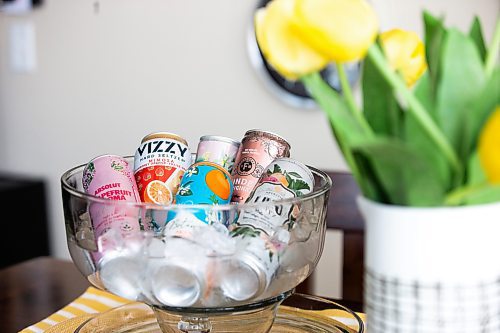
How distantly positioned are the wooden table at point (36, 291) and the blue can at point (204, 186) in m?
0.35

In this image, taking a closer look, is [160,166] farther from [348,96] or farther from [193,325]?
[348,96]

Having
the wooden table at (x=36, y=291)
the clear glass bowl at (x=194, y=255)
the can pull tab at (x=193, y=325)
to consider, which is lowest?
the wooden table at (x=36, y=291)

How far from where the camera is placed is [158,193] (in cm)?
68

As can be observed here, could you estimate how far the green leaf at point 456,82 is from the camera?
0.42 metres

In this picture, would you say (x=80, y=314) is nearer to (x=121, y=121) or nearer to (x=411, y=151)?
(x=411, y=151)

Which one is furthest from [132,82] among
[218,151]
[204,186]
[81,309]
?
[204,186]

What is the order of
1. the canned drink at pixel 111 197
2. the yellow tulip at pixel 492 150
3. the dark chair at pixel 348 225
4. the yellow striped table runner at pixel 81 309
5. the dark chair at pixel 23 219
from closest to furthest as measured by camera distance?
1. the yellow tulip at pixel 492 150
2. the canned drink at pixel 111 197
3. the yellow striped table runner at pixel 81 309
4. the dark chair at pixel 348 225
5. the dark chair at pixel 23 219

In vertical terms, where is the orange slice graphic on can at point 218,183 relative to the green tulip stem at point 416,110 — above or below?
below

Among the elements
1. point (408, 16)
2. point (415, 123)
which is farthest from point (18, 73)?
point (415, 123)

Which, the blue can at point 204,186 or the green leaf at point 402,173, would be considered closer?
the green leaf at point 402,173

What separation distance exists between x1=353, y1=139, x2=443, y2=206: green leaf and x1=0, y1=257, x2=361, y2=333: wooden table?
0.53 meters

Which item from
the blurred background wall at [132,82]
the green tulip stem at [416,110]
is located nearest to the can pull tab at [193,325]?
the green tulip stem at [416,110]

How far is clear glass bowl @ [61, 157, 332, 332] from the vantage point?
0.55 metres

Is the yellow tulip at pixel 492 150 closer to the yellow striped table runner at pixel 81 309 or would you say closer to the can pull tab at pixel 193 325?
the can pull tab at pixel 193 325
